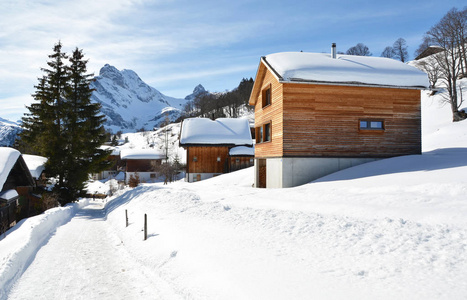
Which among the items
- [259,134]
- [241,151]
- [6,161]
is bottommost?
[6,161]

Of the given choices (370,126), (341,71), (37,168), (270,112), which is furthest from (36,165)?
(370,126)

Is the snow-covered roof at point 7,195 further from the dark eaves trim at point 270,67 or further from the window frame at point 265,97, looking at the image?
the dark eaves trim at point 270,67

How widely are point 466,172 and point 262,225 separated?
8.70 meters

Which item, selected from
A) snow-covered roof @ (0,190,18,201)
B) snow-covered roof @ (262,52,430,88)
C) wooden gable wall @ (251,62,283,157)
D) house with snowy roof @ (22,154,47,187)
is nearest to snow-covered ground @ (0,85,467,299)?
wooden gable wall @ (251,62,283,157)

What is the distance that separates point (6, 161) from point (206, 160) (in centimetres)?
2231

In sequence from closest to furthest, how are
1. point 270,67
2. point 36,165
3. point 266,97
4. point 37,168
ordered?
1. point 270,67
2. point 266,97
3. point 37,168
4. point 36,165

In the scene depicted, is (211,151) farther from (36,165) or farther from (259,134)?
(36,165)

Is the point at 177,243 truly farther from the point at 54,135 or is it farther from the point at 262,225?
the point at 54,135

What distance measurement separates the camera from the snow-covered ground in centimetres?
630

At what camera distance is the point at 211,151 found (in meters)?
39.6

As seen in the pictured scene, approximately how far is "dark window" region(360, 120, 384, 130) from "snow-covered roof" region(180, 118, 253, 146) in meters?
22.1

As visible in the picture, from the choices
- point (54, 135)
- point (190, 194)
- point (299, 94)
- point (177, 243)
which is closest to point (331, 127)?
point (299, 94)

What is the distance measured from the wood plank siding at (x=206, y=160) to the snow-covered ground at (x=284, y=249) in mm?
22913

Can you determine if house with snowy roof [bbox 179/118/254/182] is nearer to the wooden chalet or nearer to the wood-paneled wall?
the wooden chalet
